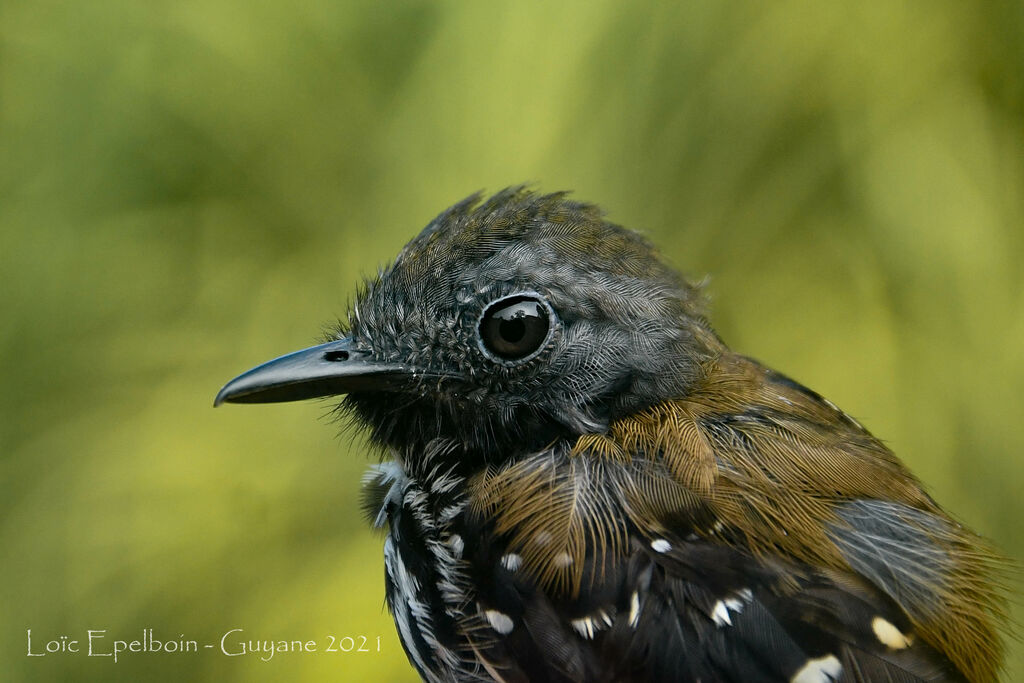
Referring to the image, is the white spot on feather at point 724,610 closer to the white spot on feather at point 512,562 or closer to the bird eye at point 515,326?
the white spot on feather at point 512,562

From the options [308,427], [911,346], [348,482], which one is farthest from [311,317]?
[911,346]

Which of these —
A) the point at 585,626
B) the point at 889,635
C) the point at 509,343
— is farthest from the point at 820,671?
the point at 509,343

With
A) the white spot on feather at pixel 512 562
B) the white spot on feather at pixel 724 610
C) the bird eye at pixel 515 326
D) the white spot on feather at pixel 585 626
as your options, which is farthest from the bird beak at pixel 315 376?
the white spot on feather at pixel 724 610

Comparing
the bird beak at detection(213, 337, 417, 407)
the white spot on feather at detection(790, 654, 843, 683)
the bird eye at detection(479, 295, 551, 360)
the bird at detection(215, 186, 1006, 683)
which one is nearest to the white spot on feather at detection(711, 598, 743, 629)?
the bird at detection(215, 186, 1006, 683)

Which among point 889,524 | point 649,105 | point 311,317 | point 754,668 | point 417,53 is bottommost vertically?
point 754,668

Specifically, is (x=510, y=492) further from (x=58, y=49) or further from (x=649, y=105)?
(x=58, y=49)

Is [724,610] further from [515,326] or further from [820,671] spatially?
[515,326]
